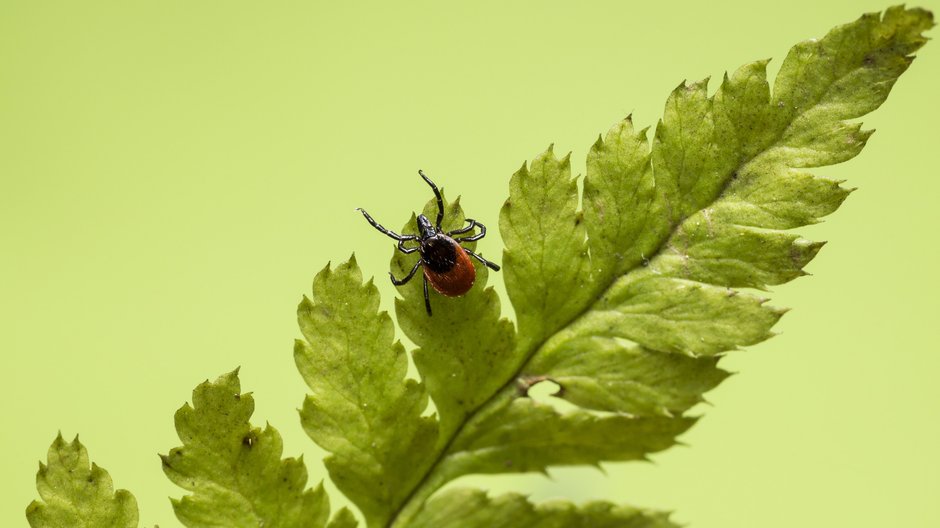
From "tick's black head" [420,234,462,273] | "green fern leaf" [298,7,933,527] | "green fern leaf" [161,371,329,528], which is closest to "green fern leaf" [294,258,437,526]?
"green fern leaf" [298,7,933,527]

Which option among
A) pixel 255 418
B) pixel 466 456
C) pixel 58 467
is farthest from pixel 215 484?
pixel 255 418

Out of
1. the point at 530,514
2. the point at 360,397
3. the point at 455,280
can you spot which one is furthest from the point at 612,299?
the point at 360,397

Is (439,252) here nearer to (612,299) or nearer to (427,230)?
(427,230)

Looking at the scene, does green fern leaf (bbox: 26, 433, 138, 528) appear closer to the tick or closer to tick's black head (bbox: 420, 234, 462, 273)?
the tick

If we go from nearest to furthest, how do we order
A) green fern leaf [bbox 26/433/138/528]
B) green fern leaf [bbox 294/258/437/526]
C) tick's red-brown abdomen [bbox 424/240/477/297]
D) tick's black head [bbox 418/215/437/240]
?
green fern leaf [bbox 26/433/138/528] < green fern leaf [bbox 294/258/437/526] < tick's red-brown abdomen [bbox 424/240/477/297] < tick's black head [bbox 418/215/437/240]

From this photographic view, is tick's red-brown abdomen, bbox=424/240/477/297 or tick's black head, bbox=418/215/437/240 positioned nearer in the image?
tick's red-brown abdomen, bbox=424/240/477/297
